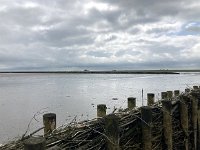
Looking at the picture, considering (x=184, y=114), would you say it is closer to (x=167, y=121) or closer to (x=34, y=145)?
(x=167, y=121)

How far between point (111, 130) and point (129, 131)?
44.3 inches

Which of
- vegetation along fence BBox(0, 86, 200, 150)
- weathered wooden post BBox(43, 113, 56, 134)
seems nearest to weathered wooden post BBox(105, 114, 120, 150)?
vegetation along fence BBox(0, 86, 200, 150)

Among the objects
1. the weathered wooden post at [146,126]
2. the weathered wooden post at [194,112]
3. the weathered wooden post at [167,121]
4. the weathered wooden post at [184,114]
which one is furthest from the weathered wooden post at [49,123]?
the weathered wooden post at [194,112]

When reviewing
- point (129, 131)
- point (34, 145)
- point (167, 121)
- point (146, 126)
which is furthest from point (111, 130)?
point (167, 121)

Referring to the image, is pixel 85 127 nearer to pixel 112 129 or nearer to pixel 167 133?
pixel 112 129

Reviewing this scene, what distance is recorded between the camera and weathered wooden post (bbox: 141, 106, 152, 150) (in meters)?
6.75

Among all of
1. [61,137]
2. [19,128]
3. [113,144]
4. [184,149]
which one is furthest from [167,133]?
[19,128]

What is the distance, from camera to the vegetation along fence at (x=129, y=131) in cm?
491

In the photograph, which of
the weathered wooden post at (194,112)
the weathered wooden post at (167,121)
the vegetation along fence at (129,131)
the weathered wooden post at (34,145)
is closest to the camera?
the weathered wooden post at (34,145)

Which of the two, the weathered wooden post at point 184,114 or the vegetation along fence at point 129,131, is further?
the weathered wooden post at point 184,114

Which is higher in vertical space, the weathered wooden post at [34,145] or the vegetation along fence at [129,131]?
the weathered wooden post at [34,145]

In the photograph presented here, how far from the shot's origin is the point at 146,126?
6812 millimetres

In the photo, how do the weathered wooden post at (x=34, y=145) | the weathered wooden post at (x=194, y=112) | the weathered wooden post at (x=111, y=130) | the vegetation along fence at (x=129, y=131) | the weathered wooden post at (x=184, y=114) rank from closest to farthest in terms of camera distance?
the weathered wooden post at (x=34, y=145) → the vegetation along fence at (x=129, y=131) → the weathered wooden post at (x=111, y=130) → the weathered wooden post at (x=184, y=114) → the weathered wooden post at (x=194, y=112)

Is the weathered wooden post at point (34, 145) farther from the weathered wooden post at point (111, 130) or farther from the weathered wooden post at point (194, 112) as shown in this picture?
the weathered wooden post at point (194, 112)
